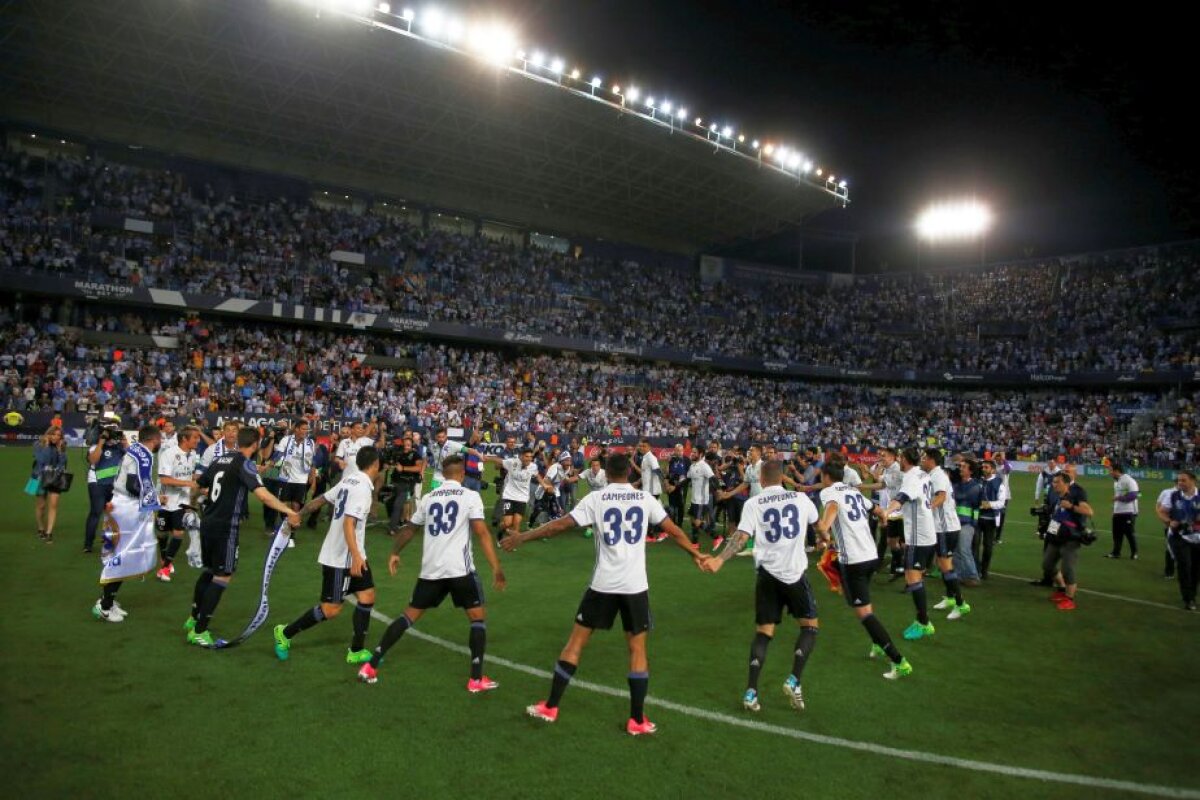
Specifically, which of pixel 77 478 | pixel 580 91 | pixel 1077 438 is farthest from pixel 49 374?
pixel 1077 438

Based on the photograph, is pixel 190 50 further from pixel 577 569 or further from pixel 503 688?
pixel 503 688

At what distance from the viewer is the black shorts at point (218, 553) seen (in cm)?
716

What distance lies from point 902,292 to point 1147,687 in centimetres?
6180

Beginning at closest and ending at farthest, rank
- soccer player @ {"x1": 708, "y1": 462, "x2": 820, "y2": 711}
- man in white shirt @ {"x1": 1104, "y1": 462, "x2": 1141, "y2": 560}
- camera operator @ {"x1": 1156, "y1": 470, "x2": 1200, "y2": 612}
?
soccer player @ {"x1": 708, "y1": 462, "x2": 820, "y2": 711} < camera operator @ {"x1": 1156, "y1": 470, "x2": 1200, "y2": 612} < man in white shirt @ {"x1": 1104, "y1": 462, "x2": 1141, "y2": 560}

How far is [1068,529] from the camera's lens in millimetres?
11055

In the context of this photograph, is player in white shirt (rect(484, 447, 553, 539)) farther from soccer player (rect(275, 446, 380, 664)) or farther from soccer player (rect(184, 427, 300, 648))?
soccer player (rect(275, 446, 380, 664))

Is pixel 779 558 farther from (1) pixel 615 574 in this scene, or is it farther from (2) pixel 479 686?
(2) pixel 479 686

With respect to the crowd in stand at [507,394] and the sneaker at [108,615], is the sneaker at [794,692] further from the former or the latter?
the crowd in stand at [507,394]

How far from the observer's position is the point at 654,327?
5291 cm

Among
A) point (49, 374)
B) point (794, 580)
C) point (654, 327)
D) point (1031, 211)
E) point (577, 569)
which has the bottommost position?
point (577, 569)

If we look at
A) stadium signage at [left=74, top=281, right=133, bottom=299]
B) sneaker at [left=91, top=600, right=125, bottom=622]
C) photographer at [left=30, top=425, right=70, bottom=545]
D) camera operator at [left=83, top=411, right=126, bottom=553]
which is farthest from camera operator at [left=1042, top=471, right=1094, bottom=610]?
stadium signage at [left=74, top=281, right=133, bottom=299]

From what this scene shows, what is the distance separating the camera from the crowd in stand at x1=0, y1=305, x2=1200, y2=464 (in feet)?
102

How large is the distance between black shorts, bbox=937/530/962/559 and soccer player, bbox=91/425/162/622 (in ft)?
33.1

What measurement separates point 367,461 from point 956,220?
65949 mm
